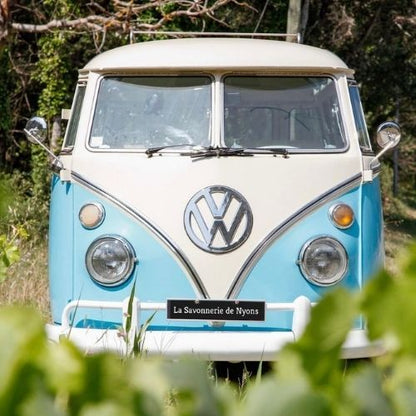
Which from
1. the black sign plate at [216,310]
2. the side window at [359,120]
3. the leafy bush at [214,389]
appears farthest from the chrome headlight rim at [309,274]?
the leafy bush at [214,389]

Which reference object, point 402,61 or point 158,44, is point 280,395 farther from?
point 402,61

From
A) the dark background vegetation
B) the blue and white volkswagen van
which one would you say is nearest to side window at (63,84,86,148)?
the blue and white volkswagen van

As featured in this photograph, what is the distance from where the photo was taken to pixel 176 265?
→ 5.90 m

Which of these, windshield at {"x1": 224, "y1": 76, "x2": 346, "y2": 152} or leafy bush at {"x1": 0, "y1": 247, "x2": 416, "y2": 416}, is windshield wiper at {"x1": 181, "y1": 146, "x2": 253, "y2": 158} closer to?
windshield at {"x1": 224, "y1": 76, "x2": 346, "y2": 152}

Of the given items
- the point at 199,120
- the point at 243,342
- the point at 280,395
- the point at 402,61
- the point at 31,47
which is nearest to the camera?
the point at 280,395

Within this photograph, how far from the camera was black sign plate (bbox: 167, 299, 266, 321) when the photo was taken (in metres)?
5.78

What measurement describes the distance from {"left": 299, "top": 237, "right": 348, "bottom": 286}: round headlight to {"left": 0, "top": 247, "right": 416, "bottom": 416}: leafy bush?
4951 millimetres

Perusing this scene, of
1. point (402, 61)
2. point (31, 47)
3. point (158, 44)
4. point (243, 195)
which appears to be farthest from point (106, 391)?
point (402, 61)

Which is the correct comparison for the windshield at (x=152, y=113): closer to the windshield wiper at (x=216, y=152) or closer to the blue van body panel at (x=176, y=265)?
the windshield wiper at (x=216, y=152)

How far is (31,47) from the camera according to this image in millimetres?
18734

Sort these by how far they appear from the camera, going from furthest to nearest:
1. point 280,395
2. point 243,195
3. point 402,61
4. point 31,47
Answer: point 402,61, point 31,47, point 243,195, point 280,395

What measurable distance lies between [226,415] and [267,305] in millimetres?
4860

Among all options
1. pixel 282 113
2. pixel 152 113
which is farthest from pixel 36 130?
pixel 282 113

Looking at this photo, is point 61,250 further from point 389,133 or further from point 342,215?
point 389,133
